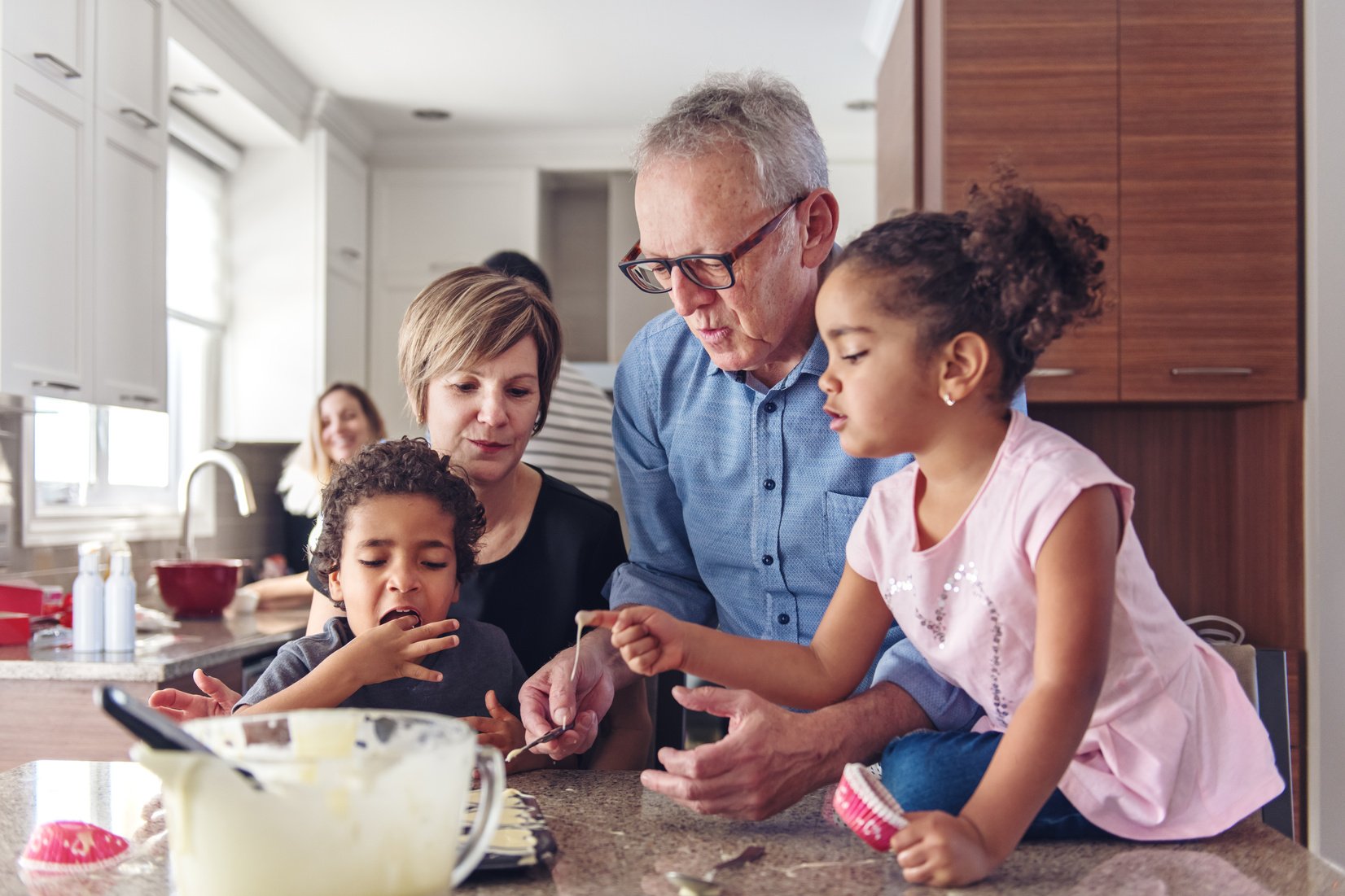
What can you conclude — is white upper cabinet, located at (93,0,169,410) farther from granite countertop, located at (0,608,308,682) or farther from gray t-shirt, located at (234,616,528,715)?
gray t-shirt, located at (234,616,528,715)

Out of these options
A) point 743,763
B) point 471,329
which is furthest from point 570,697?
point 471,329

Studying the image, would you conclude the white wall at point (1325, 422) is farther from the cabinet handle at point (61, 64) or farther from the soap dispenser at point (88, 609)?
the cabinet handle at point (61, 64)

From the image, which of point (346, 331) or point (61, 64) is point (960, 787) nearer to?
point (61, 64)

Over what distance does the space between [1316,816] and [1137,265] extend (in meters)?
1.40

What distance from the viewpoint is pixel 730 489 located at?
4.93 ft

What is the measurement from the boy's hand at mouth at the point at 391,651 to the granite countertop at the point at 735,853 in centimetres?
17

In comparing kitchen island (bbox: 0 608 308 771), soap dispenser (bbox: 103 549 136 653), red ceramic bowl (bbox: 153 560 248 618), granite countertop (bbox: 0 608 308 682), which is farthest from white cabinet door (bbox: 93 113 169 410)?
kitchen island (bbox: 0 608 308 771)

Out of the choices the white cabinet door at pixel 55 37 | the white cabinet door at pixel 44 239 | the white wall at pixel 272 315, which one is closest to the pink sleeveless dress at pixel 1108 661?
the white cabinet door at pixel 44 239

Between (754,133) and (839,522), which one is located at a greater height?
(754,133)

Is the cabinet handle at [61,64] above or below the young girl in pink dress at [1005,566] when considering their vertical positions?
above

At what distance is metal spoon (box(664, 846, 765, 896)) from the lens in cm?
69

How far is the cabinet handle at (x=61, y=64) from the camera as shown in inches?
106

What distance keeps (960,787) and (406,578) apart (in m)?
0.64

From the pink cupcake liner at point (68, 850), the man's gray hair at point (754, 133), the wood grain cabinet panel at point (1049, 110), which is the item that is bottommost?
the pink cupcake liner at point (68, 850)
